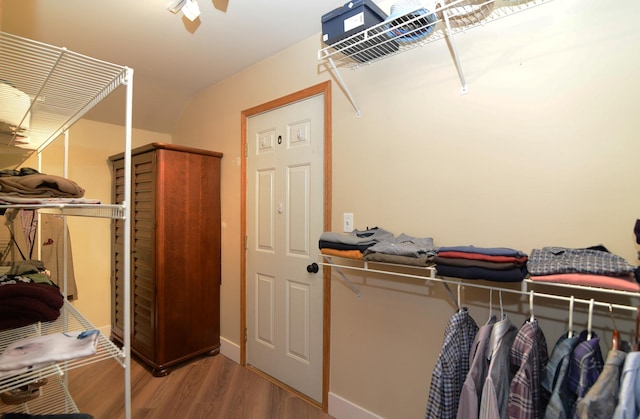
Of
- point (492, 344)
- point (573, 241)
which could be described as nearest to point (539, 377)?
point (492, 344)

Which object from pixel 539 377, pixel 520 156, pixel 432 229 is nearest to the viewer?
pixel 539 377

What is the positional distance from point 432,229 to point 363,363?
35.2 inches

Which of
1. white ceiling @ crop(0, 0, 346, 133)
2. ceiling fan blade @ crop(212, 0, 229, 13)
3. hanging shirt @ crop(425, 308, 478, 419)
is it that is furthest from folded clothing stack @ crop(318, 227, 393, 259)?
ceiling fan blade @ crop(212, 0, 229, 13)

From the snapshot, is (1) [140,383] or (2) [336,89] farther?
(1) [140,383]

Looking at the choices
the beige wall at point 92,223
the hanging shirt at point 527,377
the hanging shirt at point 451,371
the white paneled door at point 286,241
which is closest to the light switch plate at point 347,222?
the white paneled door at point 286,241

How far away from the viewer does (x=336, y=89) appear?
1.97m

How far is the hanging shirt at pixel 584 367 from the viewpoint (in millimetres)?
917

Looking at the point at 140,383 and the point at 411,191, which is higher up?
the point at 411,191

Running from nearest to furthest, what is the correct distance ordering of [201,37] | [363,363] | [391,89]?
[391,89]
[363,363]
[201,37]

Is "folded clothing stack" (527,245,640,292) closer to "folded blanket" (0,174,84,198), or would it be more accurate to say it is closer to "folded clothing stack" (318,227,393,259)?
"folded clothing stack" (318,227,393,259)

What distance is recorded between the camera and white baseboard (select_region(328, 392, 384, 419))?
184 centimetres

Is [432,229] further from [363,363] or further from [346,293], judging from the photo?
[363,363]

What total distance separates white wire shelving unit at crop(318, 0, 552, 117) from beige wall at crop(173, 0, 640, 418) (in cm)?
6

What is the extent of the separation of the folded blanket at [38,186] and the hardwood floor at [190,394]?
1.60 m
